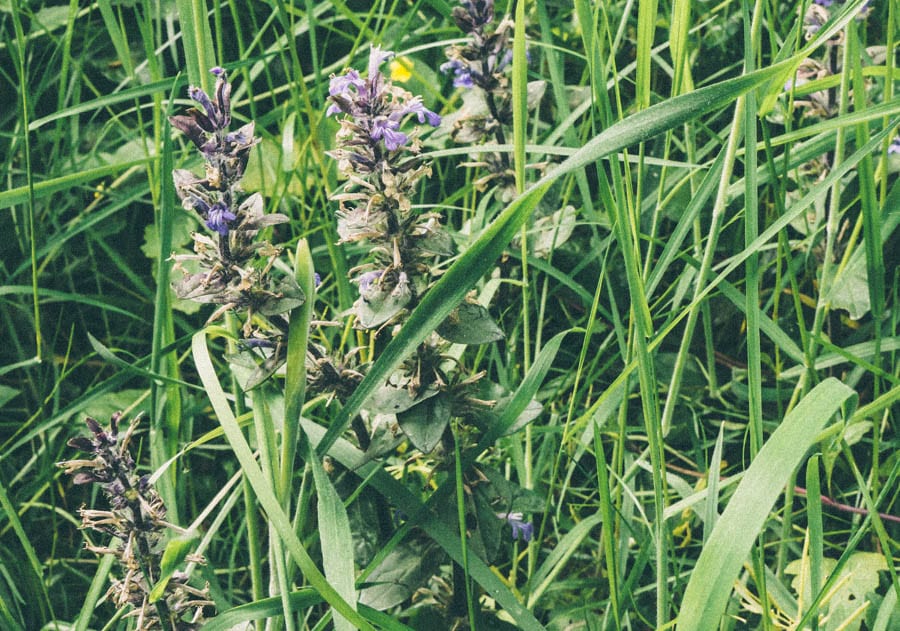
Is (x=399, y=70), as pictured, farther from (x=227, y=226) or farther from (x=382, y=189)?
(x=227, y=226)

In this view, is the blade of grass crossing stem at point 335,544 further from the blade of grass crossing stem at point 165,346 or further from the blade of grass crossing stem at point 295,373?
the blade of grass crossing stem at point 165,346

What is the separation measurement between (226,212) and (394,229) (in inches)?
9.3

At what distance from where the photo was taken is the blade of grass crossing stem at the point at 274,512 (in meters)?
0.97

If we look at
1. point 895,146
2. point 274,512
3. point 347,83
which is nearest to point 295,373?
point 274,512

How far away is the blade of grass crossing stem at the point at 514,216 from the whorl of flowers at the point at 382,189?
156 millimetres

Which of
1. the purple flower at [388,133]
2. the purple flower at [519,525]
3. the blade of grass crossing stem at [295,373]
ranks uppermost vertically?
the purple flower at [388,133]

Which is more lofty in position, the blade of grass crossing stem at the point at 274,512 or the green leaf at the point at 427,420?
the blade of grass crossing stem at the point at 274,512

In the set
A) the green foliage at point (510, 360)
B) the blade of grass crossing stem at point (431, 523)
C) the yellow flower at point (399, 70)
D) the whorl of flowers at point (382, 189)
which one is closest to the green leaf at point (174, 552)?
the green foliage at point (510, 360)

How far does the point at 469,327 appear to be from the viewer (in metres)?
1.29

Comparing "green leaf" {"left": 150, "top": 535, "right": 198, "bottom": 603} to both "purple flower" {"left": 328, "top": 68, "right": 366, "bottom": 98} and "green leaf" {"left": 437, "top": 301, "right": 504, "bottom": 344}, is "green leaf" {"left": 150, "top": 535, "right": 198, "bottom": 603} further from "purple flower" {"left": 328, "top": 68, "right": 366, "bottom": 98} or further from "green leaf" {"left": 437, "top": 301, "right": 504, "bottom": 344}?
"purple flower" {"left": 328, "top": 68, "right": 366, "bottom": 98}

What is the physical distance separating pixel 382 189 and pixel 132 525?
21.8 inches

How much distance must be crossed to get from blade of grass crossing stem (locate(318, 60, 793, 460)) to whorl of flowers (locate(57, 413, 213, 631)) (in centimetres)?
28

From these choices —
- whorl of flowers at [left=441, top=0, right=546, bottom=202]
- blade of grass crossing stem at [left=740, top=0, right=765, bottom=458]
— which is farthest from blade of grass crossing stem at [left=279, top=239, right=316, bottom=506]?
whorl of flowers at [left=441, top=0, right=546, bottom=202]

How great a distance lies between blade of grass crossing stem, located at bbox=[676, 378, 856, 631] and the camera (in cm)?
92
